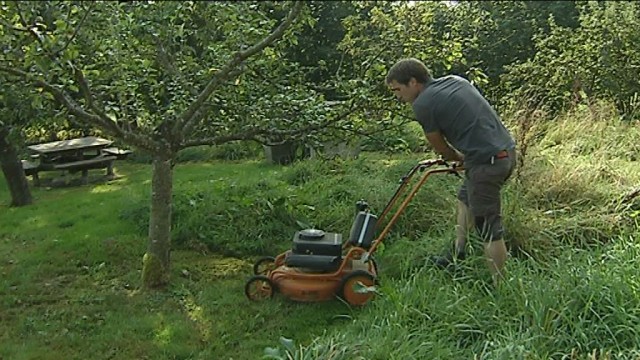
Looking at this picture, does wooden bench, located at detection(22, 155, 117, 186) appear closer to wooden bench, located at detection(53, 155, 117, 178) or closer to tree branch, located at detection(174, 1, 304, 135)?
wooden bench, located at detection(53, 155, 117, 178)

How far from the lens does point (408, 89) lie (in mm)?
4383

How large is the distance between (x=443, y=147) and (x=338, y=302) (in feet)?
4.25

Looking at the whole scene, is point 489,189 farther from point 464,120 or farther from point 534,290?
point 534,290

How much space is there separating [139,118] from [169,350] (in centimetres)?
190

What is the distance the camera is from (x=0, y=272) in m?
5.68

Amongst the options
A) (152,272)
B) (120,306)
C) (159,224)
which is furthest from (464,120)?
(120,306)

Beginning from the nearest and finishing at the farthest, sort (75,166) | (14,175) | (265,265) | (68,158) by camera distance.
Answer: (265,265), (14,175), (75,166), (68,158)

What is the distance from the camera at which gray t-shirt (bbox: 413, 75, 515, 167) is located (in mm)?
4184

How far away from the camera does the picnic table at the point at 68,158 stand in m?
10.2

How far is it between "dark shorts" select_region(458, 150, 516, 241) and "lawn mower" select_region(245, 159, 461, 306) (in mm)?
260

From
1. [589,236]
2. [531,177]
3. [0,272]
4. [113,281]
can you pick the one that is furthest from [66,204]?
[589,236]

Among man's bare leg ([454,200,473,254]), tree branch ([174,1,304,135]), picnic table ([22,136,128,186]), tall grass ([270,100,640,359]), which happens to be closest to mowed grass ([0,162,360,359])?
tall grass ([270,100,640,359])

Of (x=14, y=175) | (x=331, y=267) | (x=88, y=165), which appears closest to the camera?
(x=331, y=267)

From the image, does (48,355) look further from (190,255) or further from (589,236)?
(589,236)
